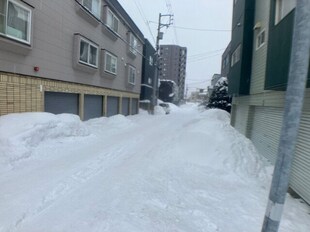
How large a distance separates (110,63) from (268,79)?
12.9 metres

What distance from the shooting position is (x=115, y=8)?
19438 mm

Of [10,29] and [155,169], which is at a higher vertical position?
[10,29]

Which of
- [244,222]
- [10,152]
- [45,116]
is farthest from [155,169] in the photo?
[45,116]

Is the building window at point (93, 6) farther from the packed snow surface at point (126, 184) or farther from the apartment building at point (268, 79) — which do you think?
the apartment building at point (268, 79)

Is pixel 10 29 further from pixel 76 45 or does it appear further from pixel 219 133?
pixel 219 133

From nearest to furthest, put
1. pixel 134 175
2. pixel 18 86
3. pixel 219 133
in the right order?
1. pixel 134 175
2. pixel 18 86
3. pixel 219 133

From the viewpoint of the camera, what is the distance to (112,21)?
63.5ft

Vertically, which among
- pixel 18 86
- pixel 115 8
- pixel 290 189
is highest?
pixel 115 8

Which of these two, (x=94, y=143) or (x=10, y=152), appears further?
(x=94, y=143)

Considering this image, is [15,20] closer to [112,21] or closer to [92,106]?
[92,106]

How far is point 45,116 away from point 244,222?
726cm

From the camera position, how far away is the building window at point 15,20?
8.72 metres

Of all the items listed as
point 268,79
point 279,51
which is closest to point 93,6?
point 268,79

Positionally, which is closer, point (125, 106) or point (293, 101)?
point (293, 101)
